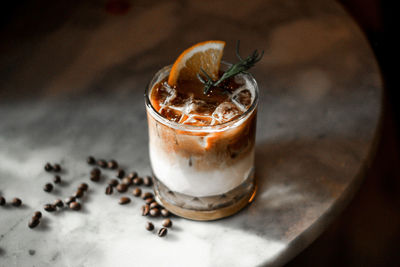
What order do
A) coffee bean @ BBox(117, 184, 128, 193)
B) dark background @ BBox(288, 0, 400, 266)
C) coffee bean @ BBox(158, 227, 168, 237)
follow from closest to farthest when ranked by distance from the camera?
coffee bean @ BBox(158, 227, 168, 237), coffee bean @ BBox(117, 184, 128, 193), dark background @ BBox(288, 0, 400, 266)

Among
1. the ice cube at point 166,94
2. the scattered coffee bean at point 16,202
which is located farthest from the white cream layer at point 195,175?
the scattered coffee bean at point 16,202

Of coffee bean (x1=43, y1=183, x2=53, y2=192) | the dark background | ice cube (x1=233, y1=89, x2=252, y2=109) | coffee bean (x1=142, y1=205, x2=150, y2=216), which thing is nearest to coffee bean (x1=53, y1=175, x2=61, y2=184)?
coffee bean (x1=43, y1=183, x2=53, y2=192)

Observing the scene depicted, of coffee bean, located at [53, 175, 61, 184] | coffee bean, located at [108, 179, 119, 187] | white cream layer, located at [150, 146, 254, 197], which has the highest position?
white cream layer, located at [150, 146, 254, 197]

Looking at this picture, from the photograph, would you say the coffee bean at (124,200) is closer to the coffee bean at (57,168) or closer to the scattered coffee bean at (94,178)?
the scattered coffee bean at (94,178)

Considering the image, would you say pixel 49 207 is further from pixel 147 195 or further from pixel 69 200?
pixel 147 195

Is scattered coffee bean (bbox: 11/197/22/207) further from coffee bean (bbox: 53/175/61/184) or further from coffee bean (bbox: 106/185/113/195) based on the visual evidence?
coffee bean (bbox: 106/185/113/195)

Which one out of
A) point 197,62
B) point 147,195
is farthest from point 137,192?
point 197,62
